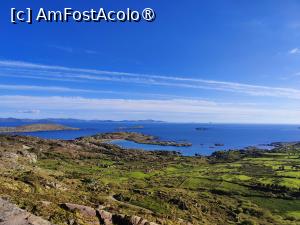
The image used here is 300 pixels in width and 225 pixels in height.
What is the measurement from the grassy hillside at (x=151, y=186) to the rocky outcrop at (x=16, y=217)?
1.74 m

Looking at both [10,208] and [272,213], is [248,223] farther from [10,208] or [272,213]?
[10,208]

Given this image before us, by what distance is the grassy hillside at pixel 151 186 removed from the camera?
1667 inches

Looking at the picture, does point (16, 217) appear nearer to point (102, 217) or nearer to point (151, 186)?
point (102, 217)

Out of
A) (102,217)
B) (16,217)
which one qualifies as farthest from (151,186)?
(16,217)

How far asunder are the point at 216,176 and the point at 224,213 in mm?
55388

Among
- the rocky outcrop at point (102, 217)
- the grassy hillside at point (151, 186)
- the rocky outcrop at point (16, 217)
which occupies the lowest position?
the grassy hillside at point (151, 186)

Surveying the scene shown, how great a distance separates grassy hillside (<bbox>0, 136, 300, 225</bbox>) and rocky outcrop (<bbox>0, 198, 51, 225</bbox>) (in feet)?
5.71

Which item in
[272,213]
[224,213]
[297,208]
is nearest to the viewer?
[224,213]

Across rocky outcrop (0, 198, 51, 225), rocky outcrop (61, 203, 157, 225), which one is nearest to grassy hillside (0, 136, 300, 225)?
rocky outcrop (61, 203, 157, 225)

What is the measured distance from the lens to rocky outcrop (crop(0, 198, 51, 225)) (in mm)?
24906

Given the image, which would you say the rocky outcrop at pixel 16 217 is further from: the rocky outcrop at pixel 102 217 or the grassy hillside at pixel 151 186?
the rocky outcrop at pixel 102 217

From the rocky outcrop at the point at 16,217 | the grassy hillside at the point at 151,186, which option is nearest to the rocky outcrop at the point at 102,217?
the grassy hillside at the point at 151,186

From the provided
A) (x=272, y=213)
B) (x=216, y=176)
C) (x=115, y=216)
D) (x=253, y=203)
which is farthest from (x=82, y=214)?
(x=216, y=176)

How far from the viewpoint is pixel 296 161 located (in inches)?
7028
